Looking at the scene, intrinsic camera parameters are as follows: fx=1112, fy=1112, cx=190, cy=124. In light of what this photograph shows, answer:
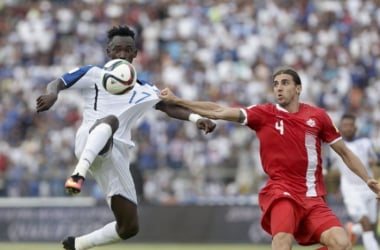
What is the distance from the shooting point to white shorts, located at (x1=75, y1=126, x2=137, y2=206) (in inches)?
466

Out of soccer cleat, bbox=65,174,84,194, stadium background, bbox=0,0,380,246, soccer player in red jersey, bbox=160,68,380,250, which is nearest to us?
soccer cleat, bbox=65,174,84,194

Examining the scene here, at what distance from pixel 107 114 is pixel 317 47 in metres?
15.0

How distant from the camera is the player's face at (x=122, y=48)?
1184cm

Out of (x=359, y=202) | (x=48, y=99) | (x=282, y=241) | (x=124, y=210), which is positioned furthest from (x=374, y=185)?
(x=359, y=202)

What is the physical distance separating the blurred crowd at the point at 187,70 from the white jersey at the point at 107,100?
9.69 m

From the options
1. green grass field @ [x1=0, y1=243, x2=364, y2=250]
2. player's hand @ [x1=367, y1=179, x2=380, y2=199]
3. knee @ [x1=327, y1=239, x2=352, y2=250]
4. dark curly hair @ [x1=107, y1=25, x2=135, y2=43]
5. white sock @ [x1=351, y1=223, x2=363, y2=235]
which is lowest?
green grass field @ [x1=0, y1=243, x2=364, y2=250]

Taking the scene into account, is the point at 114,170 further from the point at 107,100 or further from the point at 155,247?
the point at 155,247

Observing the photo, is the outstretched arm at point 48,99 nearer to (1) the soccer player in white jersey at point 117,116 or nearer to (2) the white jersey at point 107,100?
(1) the soccer player in white jersey at point 117,116

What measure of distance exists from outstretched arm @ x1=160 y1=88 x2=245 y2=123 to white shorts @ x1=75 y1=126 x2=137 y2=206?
748mm

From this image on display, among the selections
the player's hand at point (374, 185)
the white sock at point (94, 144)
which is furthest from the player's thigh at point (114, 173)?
the player's hand at point (374, 185)

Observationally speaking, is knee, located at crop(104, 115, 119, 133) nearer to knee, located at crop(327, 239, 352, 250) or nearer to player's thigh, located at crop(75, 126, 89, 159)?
player's thigh, located at crop(75, 126, 89, 159)

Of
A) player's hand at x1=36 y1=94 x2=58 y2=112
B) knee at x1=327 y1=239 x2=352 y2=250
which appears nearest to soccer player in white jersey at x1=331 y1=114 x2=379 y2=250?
knee at x1=327 y1=239 x2=352 y2=250

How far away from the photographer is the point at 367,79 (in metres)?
25.4

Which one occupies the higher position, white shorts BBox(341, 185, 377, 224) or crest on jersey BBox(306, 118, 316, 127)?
crest on jersey BBox(306, 118, 316, 127)
